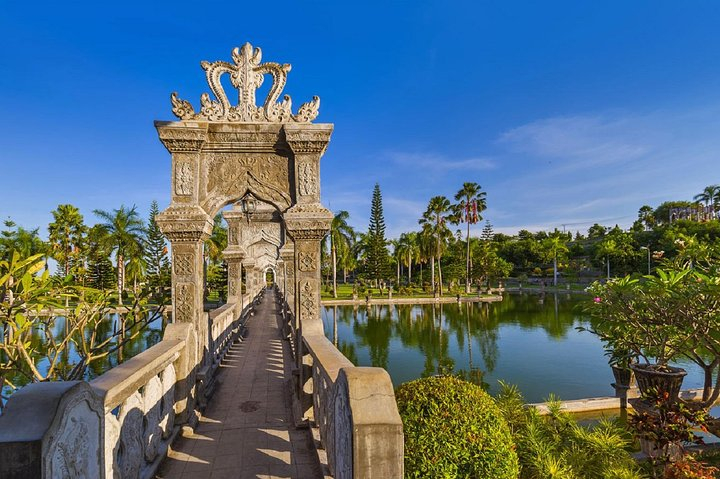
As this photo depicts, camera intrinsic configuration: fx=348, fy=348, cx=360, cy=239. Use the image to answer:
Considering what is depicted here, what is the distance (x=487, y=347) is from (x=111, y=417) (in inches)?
843

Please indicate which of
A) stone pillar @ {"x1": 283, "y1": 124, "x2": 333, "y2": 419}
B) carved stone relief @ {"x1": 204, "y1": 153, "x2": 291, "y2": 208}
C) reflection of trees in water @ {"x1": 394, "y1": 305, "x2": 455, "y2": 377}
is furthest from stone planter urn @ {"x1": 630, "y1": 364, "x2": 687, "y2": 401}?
carved stone relief @ {"x1": 204, "y1": 153, "x2": 291, "y2": 208}

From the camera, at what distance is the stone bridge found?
223 centimetres

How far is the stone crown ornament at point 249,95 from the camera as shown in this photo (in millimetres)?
6410

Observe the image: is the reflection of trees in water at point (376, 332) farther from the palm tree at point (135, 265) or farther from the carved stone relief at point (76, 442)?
the palm tree at point (135, 265)

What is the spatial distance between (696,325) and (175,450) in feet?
33.6

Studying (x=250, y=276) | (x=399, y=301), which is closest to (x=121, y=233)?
(x=250, y=276)

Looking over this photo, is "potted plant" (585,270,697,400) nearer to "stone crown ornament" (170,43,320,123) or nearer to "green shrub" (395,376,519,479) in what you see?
"green shrub" (395,376,519,479)

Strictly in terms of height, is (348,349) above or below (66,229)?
below

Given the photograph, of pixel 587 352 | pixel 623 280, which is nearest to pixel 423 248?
pixel 587 352

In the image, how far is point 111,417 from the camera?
3.08 metres

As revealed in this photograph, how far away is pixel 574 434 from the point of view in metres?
7.36

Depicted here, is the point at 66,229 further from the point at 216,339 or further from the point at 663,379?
the point at 663,379

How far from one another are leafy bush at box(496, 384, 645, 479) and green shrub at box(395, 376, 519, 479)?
2357 millimetres

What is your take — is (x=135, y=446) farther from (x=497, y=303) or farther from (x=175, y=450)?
(x=497, y=303)
